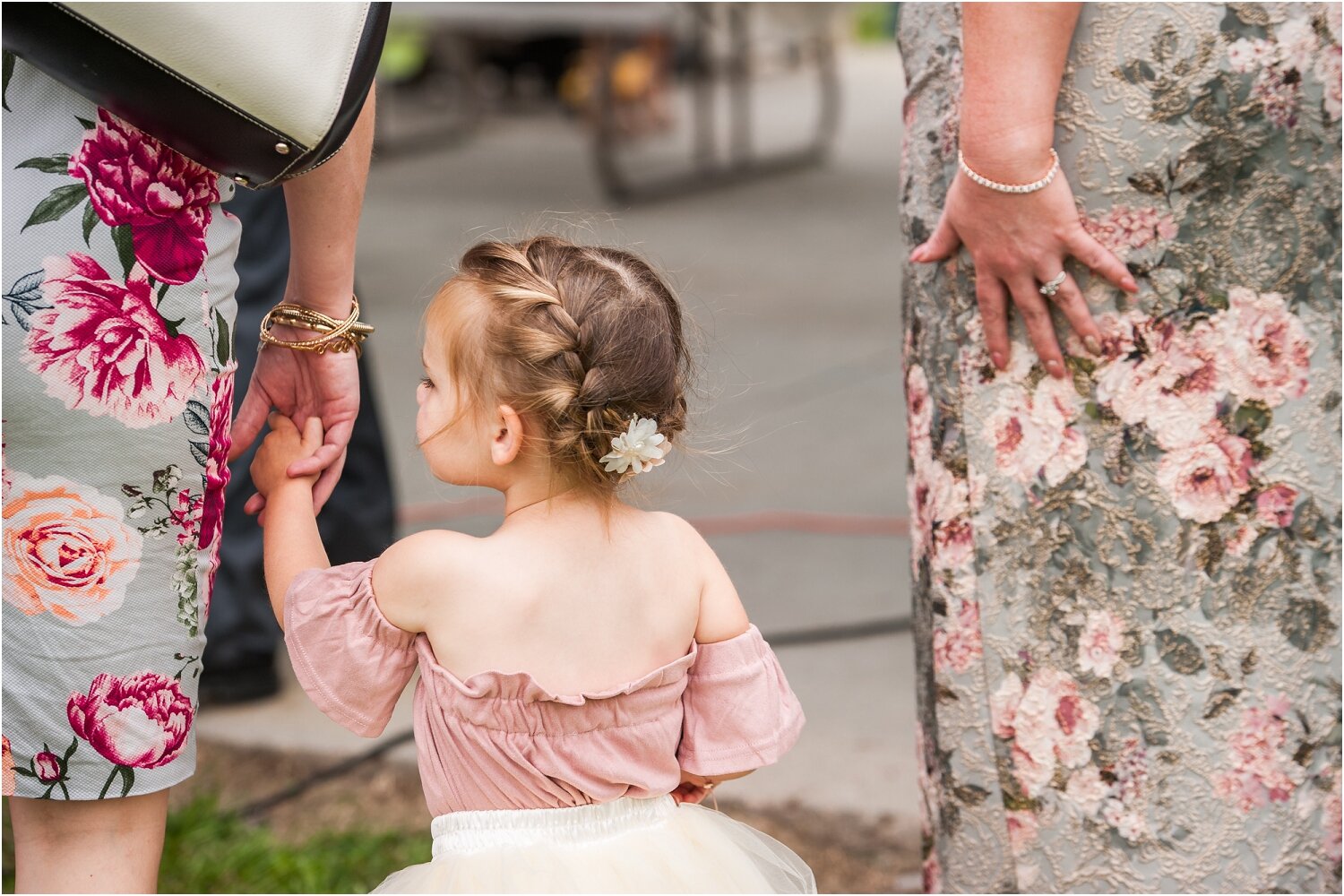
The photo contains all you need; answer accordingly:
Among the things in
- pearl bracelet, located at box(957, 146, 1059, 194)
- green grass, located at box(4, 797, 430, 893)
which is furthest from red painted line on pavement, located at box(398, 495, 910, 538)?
pearl bracelet, located at box(957, 146, 1059, 194)

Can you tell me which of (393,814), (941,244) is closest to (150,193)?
(941,244)

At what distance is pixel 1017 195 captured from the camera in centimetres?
164

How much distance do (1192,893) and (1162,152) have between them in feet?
2.84

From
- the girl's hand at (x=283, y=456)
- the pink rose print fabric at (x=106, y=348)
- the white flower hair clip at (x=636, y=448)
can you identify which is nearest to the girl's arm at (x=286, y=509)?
the girl's hand at (x=283, y=456)

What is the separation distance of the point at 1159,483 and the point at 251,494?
1.71 metres

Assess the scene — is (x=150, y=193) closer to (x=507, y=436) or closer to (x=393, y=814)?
(x=507, y=436)

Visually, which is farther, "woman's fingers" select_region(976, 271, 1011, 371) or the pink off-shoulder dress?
"woman's fingers" select_region(976, 271, 1011, 371)

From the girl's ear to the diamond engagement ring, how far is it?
651 mm

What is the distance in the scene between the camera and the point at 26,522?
1.32m

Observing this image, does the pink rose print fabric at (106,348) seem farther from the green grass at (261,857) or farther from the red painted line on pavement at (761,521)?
the red painted line on pavement at (761,521)

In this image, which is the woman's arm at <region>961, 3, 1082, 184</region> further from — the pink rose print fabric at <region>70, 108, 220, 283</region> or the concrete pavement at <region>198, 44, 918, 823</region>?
the pink rose print fabric at <region>70, 108, 220, 283</region>

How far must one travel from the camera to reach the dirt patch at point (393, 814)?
2.58 m

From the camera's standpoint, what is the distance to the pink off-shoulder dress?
1429mm

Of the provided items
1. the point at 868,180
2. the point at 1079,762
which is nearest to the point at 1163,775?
the point at 1079,762
